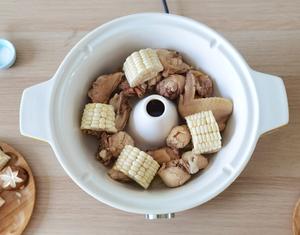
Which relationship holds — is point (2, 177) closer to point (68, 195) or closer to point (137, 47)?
point (68, 195)

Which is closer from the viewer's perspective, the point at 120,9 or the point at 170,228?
the point at 170,228

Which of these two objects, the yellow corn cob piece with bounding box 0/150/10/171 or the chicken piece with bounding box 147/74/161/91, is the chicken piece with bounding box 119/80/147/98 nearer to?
the chicken piece with bounding box 147/74/161/91

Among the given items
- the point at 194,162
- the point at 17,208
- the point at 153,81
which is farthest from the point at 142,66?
the point at 17,208

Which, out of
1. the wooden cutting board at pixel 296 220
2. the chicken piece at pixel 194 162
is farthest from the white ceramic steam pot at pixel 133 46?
the wooden cutting board at pixel 296 220

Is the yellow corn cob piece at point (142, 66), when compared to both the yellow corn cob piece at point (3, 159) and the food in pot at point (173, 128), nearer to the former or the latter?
the food in pot at point (173, 128)

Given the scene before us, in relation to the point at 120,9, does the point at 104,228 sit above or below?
below

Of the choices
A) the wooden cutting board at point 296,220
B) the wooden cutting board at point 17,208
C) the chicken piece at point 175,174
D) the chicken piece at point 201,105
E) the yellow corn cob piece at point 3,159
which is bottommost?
the wooden cutting board at point 296,220

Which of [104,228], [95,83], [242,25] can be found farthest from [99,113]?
[242,25]
